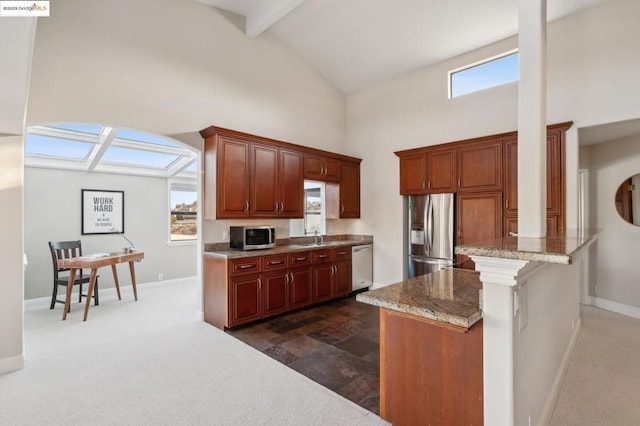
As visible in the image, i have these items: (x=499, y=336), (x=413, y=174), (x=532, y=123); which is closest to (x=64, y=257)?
(x=413, y=174)

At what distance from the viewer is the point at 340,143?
6031 millimetres

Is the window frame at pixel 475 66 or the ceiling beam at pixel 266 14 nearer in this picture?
the ceiling beam at pixel 266 14

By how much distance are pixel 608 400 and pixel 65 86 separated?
5.54m

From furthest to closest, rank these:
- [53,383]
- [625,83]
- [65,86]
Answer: [625,83]
[65,86]
[53,383]

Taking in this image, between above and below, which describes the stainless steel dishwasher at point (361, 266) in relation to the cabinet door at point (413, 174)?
below

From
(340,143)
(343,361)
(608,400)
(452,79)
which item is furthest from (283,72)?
(608,400)

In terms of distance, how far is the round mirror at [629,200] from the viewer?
420 centimetres

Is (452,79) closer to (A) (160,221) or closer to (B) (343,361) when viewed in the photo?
(B) (343,361)

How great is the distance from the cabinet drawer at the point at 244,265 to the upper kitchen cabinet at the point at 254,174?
59 centimetres

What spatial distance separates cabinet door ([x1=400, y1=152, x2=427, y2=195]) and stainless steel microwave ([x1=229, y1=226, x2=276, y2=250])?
235 centimetres

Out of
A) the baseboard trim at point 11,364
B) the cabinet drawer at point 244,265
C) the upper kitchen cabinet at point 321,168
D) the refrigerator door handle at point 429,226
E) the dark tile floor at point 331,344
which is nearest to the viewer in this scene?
the dark tile floor at point 331,344

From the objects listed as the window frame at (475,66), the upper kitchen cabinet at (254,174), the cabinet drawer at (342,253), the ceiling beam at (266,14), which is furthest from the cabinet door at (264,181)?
the window frame at (475,66)

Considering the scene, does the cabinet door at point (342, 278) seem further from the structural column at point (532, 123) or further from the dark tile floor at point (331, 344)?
the structural column at point (532, 123)

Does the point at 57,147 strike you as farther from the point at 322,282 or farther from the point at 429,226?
the point at 429,226
